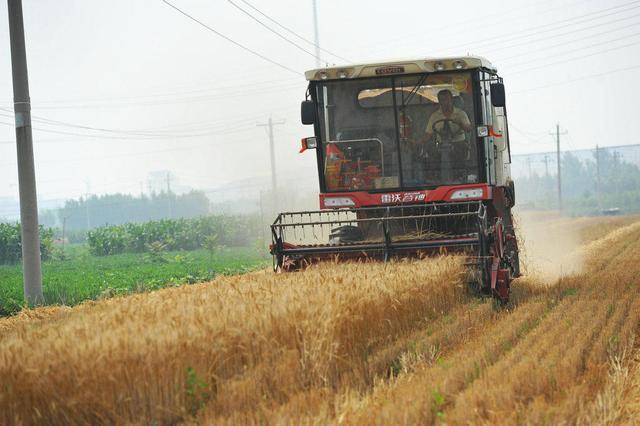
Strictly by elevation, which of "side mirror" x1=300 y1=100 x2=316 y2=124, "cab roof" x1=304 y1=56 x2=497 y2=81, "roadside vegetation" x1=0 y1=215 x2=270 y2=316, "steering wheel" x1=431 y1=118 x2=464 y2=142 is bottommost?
"roadside vegetation" x1=0 y1=215 x2=270 y2=316

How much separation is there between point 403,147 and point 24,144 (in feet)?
19.1

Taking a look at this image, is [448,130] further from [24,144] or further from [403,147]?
[24,144]

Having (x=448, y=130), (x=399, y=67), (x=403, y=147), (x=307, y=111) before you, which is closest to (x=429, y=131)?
(x=448, y=130)

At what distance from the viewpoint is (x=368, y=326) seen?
311 inches

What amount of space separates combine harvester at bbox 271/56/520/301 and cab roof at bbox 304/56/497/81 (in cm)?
1

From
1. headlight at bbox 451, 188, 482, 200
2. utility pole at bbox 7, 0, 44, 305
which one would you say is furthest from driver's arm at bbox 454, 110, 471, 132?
utility pole at bbox 7, 0, 44, 305

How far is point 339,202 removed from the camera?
12.0 meters

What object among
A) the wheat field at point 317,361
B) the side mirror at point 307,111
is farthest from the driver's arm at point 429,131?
the wheat field at point 317,361

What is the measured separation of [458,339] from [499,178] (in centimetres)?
488

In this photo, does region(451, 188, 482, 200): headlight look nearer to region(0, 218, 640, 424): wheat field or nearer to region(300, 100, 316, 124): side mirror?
region(300, 100, 316, 124): side mirror

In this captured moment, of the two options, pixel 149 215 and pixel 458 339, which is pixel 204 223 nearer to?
Answer: pixel 458 339

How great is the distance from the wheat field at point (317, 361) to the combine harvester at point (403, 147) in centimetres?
252

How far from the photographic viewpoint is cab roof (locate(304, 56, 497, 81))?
11500 mm

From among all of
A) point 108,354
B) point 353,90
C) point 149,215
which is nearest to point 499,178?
point 353,90
